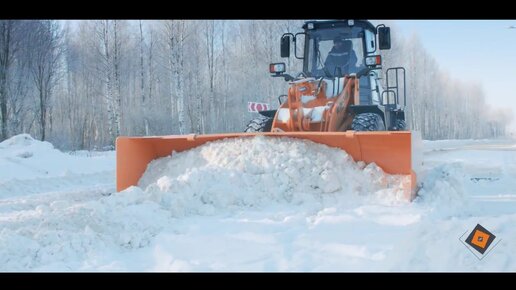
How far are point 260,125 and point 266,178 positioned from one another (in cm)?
209

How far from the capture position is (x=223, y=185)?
527cm

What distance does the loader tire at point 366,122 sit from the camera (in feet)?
21.0

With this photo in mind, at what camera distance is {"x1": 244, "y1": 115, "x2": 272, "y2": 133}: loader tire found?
7.35m

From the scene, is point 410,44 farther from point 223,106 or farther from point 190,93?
point 190,93

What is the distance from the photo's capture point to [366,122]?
645 cm

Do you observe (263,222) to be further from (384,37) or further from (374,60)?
(384,37)

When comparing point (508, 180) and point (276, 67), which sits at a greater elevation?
point (276, 67)

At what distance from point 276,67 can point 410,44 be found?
33432mm

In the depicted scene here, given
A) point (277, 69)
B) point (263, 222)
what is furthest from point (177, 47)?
point (263, 222)
